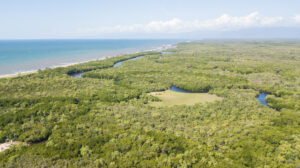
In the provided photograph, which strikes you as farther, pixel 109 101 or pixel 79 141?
pixel 109 101

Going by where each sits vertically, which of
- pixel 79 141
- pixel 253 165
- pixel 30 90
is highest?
pixel 30 90

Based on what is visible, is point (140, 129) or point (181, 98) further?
point (181, 98)

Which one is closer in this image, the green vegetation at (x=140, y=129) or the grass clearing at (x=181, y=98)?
the green vegetation at (x=140, y=129)

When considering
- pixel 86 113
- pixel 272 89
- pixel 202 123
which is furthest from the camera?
pixel 272 89

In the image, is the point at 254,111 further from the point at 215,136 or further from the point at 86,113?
the point at 86,113

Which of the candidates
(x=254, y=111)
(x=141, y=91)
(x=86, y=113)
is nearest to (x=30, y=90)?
(x=86, y=113)

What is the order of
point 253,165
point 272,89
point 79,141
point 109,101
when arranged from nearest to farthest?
point 253,165 → point 79,141 → point 109,101 → point 272,89

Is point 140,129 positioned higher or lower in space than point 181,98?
lower

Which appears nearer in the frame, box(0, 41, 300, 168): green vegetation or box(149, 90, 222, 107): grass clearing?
box(0, 41, 300, 168): green vegetation
